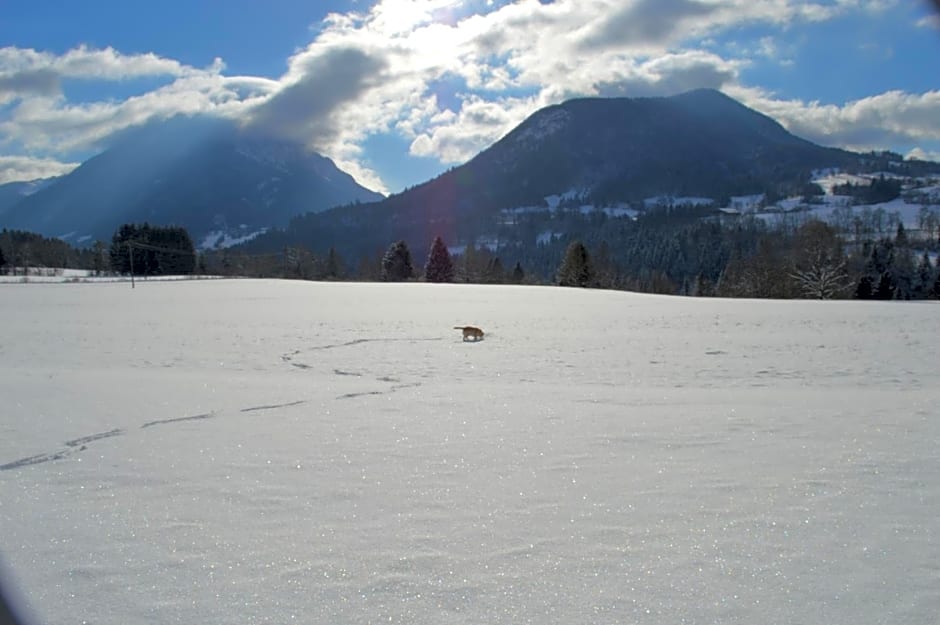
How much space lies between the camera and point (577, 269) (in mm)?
55438

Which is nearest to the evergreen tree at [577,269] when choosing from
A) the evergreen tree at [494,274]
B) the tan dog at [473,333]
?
the evergreen tree at [494,274]

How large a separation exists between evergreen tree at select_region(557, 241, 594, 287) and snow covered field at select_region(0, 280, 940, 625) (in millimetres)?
47745

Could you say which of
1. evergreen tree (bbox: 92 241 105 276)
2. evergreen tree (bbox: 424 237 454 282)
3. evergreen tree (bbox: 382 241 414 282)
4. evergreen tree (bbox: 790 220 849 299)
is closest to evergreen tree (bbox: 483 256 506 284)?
evergreen tree (bbox: 424 237 454 282)

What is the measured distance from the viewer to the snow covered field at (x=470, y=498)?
2.19 m

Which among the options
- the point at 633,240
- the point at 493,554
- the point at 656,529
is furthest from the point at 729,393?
the point at 633,240

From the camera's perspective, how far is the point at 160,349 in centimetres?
1101

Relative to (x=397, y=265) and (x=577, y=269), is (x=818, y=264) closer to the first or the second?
(x=577, y=269)

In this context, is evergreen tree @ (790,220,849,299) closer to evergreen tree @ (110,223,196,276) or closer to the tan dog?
the tan dog

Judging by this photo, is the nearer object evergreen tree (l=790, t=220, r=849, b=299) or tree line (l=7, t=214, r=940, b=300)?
evergreen tree (l=790, t=220, r=849, b=299)

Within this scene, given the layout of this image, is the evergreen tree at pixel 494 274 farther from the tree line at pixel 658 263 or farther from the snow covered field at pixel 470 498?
the snow covered field at pixel 470 498

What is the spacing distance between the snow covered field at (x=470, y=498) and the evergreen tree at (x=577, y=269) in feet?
157

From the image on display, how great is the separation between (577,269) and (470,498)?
177ft

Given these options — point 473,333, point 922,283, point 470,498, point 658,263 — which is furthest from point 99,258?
point 922,283

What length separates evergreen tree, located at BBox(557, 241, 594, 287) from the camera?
2175 inches
